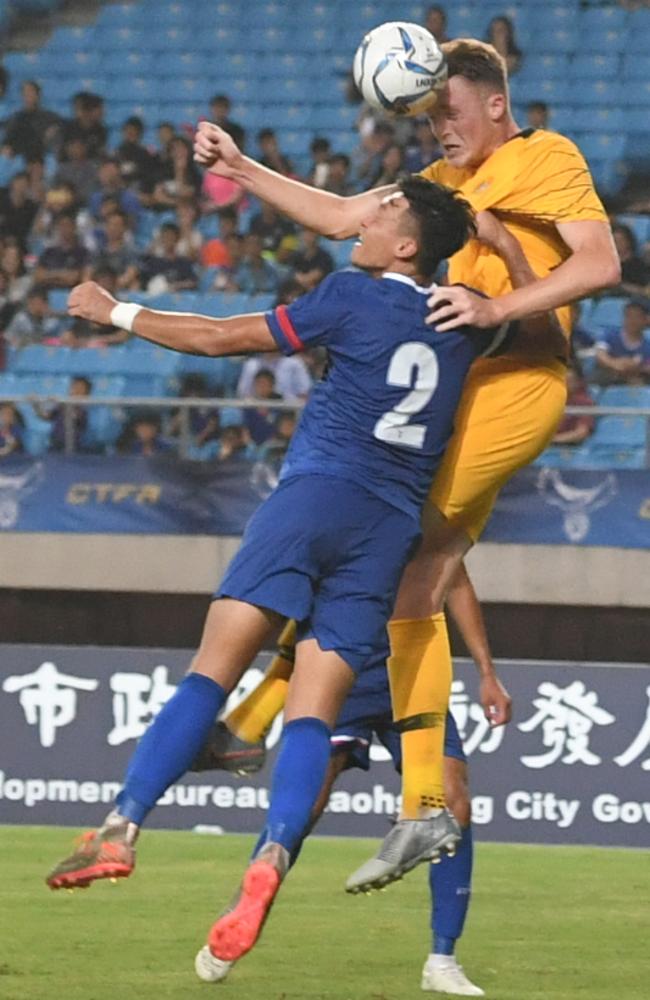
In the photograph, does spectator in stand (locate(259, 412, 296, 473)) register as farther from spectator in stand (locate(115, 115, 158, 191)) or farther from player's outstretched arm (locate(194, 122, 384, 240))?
player's outstretched arm (locate(194, 122, 384, 240))

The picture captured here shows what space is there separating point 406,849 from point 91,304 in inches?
65.9

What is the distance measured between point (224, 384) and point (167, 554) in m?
1.17

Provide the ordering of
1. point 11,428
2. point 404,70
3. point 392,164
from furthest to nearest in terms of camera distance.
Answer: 1. point 392,164
2. point 11,428
3. point 404,70

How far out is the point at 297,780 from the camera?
5387 mm

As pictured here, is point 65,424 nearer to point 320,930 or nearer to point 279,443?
point 279,443

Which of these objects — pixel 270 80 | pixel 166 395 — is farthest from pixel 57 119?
pixel 166 395

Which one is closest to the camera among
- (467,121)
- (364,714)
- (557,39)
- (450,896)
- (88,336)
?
(467,121)

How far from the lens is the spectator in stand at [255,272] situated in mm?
14922

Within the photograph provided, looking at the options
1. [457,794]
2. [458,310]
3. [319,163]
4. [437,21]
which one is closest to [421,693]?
[457,794]

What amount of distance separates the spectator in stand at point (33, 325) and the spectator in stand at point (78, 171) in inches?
55.6

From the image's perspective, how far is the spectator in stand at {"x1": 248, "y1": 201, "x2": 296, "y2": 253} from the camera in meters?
15.2

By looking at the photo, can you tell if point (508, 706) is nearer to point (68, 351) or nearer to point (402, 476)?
point (402, 476)

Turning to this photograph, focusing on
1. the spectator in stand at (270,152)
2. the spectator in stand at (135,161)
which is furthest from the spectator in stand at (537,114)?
the spectator in stand at (135,161)

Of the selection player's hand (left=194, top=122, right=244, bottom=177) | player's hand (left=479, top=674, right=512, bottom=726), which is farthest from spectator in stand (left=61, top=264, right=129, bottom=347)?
player's hand (left=194, top=122, right=244, bottom=177)
